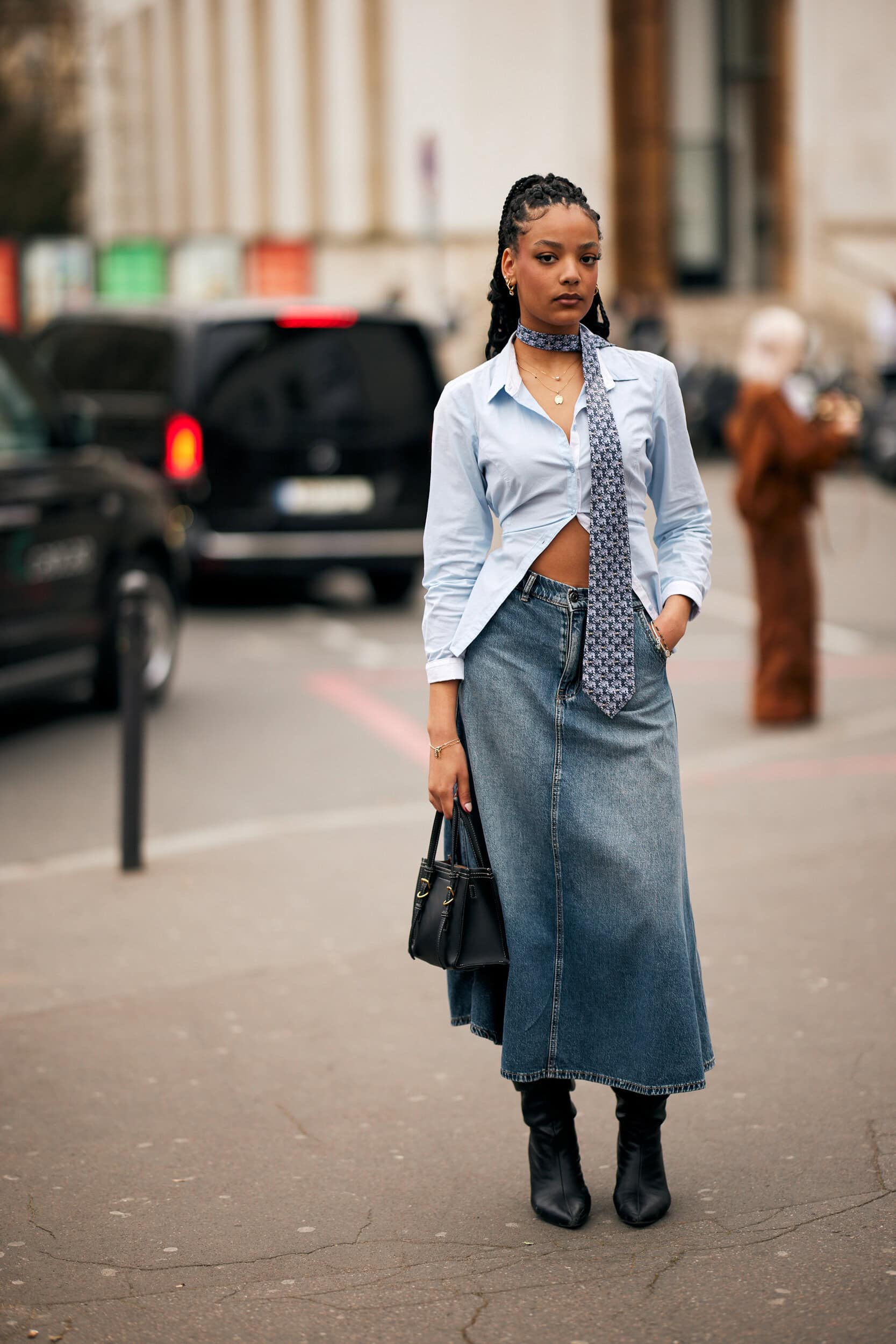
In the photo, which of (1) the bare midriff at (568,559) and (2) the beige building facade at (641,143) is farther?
(2) the beige building facade at (641,143)

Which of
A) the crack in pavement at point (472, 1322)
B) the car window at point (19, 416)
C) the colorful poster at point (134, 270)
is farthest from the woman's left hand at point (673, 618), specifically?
the colorful poster at point (134, 270)

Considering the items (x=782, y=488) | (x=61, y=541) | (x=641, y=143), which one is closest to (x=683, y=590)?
(x=782, y=488)

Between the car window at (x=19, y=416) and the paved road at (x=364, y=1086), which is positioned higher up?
the car window at (x=19, y=416)

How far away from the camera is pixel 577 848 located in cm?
369

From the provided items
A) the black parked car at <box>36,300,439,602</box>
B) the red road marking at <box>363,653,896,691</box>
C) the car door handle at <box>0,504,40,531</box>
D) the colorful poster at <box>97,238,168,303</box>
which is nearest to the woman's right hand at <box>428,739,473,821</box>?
the car door handle at <box>0,504,40,531</box>

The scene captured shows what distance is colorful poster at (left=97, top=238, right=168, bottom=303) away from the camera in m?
29.5

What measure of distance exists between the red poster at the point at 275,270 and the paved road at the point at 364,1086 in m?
22.4

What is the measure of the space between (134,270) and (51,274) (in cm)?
161

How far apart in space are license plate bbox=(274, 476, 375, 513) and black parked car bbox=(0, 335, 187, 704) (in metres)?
2.76

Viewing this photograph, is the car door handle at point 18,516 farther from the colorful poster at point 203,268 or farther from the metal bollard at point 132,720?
the colorful poster at point 203,268

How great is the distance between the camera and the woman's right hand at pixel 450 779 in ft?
12.3

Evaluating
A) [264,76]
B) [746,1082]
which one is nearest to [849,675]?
[746,1082]

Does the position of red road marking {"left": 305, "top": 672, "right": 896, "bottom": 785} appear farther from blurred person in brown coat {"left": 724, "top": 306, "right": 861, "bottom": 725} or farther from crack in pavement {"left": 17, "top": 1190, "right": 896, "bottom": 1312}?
crack in pavement {"left": 17, "top": 1190, "right": 896, "bottom": 1312}

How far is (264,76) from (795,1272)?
136ft
